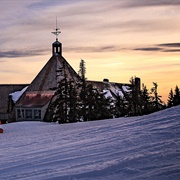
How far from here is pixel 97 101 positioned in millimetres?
33500

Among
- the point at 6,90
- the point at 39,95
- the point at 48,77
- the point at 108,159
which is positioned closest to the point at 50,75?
the point at 48,77

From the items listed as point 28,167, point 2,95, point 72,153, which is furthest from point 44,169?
point 2,95

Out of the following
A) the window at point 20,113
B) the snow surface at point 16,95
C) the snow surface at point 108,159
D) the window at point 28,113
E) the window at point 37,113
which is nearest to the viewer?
the snow surface at point 108,159

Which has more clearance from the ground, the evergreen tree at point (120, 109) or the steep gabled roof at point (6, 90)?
the steep gabled roof at point (6, 90)

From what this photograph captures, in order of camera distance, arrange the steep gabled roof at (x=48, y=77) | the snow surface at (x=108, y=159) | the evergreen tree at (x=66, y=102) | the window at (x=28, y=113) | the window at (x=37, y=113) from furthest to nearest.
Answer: the window at (x=28, y=113) → the steep gabled roof at (x=48, y=77) → the window at (x=37, y=113) → the evergreen tree at (x=66, y=102) → the snow surface at (x=108, y=159)

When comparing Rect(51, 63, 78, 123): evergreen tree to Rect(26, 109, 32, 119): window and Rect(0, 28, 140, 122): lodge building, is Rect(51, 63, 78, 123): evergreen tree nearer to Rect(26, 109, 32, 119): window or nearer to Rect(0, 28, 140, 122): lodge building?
Rect(0, 28, 140, 122): lodge building

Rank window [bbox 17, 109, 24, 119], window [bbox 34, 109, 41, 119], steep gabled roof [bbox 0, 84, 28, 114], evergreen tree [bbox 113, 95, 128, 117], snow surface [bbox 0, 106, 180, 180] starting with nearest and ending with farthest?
snow surface [bbox 0, 106, 180, 180], evergreen tree [bbox 113, 95, 128, 117], window [bbox 34, 109, 41, 119], window [bbox 17, 109, 24, 119], steep gabled roof [bbox 0, 84, 28, 114]

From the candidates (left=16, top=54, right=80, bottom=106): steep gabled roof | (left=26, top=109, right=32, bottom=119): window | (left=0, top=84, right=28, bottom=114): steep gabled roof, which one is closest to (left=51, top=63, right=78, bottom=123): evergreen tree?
(left=16, top=54, right=80, bottom=106): steep gabled roof

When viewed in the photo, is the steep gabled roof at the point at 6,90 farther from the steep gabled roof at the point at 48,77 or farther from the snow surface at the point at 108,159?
the snow surface at the point at 108,159

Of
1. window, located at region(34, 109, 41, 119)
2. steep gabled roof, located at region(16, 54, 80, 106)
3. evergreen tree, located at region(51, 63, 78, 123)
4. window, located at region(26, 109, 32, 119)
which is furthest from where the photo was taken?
window, located at region(26, 109, 32, 119)

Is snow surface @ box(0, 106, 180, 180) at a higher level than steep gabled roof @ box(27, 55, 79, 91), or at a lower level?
lower

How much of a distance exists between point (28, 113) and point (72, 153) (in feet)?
112

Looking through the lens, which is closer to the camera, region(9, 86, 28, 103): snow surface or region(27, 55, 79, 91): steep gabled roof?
region(27, 55, 79, 91): steep gabled roof

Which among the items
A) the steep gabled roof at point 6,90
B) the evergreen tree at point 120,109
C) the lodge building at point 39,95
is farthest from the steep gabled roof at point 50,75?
the steep gabled roof at point 6,90
